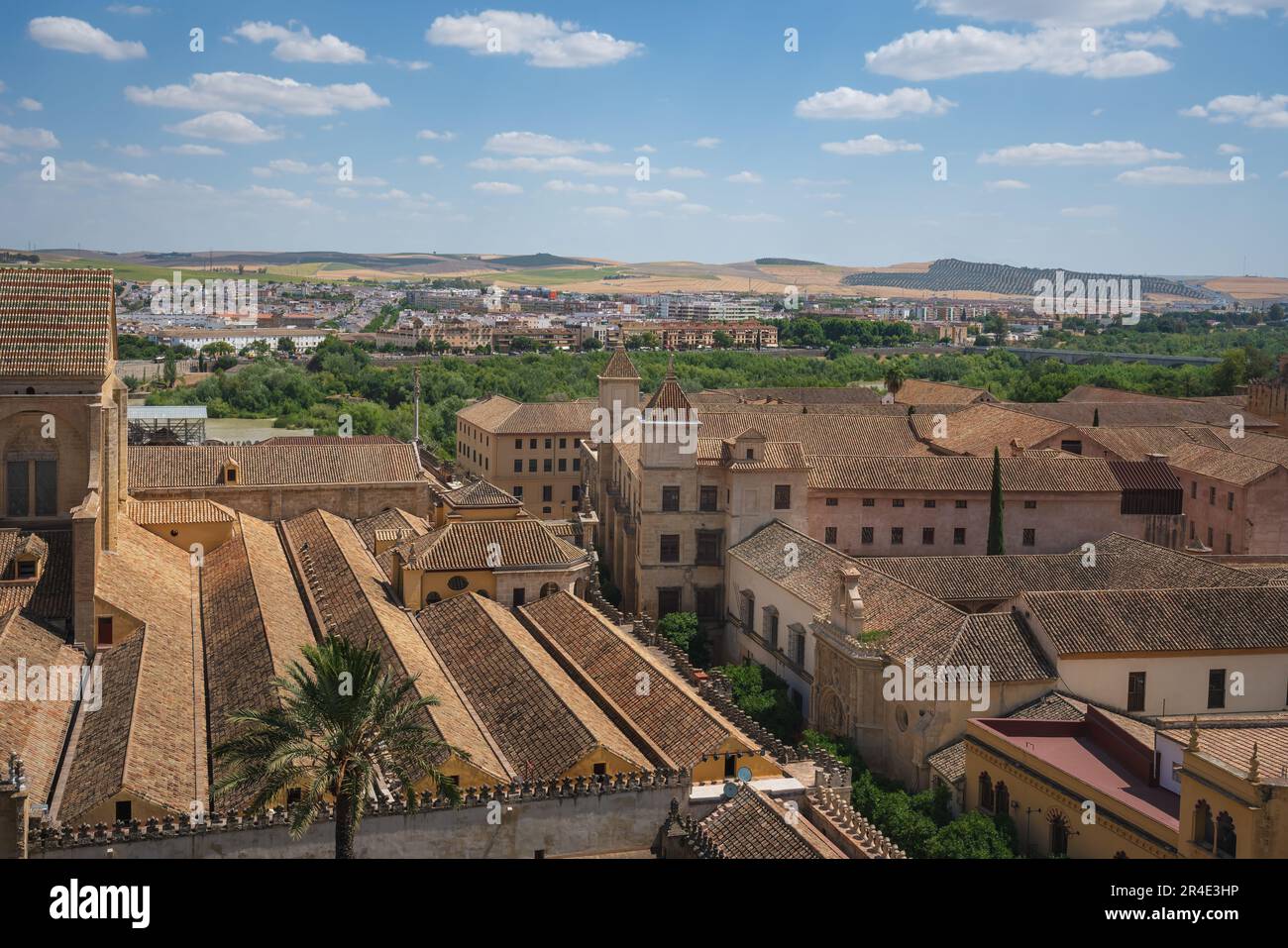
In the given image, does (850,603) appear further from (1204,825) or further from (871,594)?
(1204,825)

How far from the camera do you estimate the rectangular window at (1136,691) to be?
30953mm

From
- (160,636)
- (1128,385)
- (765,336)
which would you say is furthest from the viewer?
(765,336)

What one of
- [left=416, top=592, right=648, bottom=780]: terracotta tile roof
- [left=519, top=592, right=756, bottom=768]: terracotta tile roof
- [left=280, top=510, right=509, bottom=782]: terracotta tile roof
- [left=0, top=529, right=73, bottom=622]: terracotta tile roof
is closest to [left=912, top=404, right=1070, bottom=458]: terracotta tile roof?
[left=519, top=592, right=756, bottom=768]: terracotta tile roof

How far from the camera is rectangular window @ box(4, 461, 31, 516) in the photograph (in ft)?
108

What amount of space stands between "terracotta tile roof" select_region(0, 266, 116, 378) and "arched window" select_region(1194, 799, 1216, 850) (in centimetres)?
2568

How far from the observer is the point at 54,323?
33250 millimetres

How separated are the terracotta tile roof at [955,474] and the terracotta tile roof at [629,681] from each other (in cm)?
1357

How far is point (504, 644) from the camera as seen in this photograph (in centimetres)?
3177

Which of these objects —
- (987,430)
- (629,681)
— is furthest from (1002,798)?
(987,430)

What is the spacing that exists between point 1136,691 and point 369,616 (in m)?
18.0

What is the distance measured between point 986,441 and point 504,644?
31.6 meters

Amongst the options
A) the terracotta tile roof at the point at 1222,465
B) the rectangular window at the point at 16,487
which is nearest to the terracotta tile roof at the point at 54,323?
the rectangular window at the point at 16,487
